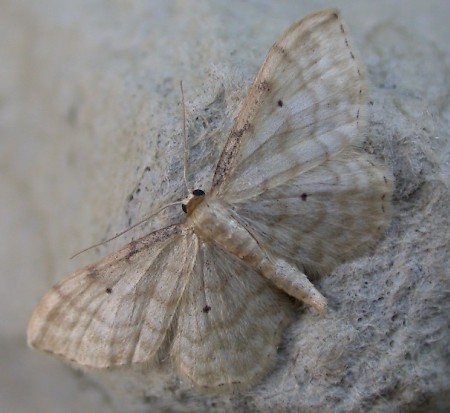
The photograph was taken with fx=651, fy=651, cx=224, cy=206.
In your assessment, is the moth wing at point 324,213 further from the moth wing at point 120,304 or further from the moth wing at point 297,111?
the moth wing at point 120,304

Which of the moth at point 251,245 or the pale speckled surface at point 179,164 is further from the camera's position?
the pale speckled surface at point 179,164

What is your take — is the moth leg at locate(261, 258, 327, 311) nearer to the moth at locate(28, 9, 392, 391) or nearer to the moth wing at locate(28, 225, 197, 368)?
the moth at locate(28, 9, 392, 391)

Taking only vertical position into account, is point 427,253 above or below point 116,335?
below

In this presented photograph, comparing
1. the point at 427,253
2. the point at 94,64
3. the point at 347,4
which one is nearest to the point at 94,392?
the point at 94,64

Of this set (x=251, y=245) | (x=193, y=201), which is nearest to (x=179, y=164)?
(x=193, y=201)

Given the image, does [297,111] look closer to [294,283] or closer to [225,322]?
[294,283]

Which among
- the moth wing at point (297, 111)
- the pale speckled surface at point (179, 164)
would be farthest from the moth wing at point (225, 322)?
the moth wing at point (297, 111)

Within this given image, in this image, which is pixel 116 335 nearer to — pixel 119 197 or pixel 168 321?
pixel 168 321
